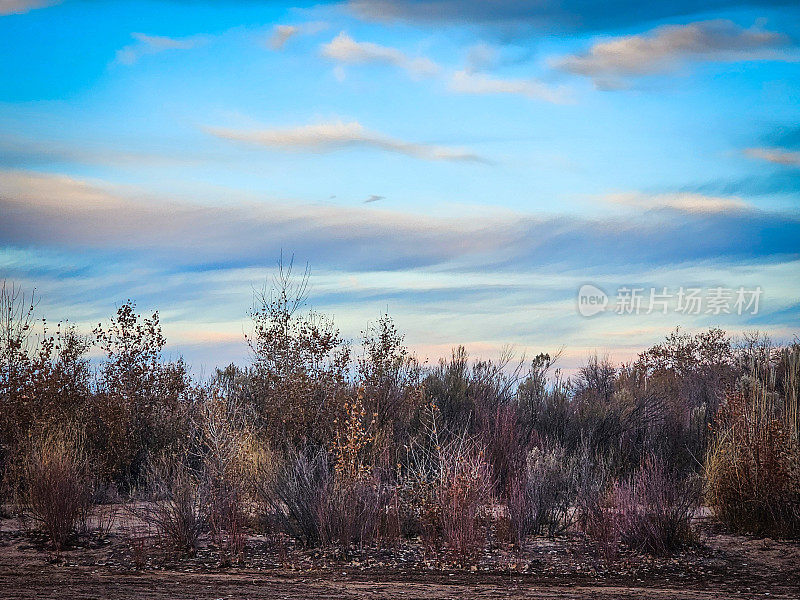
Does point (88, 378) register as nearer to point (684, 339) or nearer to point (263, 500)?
point (263, 500)

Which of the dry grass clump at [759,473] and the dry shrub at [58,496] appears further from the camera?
the dry grass clump at [759,473]

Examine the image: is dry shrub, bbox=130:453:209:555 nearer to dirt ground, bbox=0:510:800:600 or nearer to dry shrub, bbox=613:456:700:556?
dirt ground, bbox=0:510:800:600

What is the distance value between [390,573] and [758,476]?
519cm

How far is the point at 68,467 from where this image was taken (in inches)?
432

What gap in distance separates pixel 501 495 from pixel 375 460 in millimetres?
2188

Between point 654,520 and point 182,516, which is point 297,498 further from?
point 654,520

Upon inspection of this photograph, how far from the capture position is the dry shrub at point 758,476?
424 inches

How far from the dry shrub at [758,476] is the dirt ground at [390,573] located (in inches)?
14.9

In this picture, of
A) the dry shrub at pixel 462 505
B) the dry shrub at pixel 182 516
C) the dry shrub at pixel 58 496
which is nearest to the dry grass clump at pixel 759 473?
the dry shrub at pixel 462 505

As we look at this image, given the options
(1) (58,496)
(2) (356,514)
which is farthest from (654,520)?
(1) (58,496)

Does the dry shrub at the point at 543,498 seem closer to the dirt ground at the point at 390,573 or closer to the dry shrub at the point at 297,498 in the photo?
the dirt ground at the point at 390,573

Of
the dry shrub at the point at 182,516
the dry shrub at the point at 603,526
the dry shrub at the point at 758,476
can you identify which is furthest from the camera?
the dry shrub at the point at 758,476

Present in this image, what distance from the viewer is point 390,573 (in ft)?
29.6

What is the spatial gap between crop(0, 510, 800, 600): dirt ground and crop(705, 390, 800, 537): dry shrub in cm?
38
